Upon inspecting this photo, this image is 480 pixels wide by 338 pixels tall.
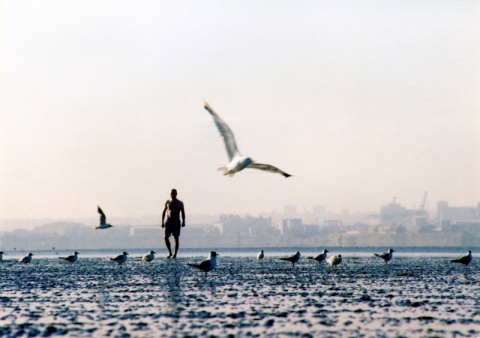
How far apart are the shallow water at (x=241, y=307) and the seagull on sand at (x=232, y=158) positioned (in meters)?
2.74

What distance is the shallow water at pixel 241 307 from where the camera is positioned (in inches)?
449

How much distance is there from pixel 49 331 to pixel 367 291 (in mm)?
8256

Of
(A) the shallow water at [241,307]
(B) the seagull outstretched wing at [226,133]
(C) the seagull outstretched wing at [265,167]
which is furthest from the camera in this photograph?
(B) the seagull outstretched wing at [226,133]

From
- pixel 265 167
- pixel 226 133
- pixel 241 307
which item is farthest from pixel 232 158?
pixel 241 307

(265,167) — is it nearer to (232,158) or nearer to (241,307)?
(232,158)

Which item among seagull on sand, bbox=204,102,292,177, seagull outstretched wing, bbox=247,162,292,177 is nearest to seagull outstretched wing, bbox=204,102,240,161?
seagull on sand, bbox=204,102,292,177

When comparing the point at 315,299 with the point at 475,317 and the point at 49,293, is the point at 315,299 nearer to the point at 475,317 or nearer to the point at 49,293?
the point at 475,317

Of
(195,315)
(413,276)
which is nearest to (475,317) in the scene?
(195,315)

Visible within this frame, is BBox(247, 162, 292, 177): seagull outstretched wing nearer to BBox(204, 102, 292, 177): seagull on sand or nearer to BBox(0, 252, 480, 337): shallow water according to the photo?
BBox(204, 102, 292, 177): seagull on sand

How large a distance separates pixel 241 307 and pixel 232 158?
6231 millimetres

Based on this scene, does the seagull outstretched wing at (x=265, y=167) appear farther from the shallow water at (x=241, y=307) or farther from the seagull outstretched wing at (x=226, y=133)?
the shallow water at (x=241, y=307)

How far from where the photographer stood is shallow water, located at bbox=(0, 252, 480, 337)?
11414 millimetres

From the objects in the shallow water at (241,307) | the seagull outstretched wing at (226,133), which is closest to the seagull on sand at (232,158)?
the seagull outstretched wing at (226,133)

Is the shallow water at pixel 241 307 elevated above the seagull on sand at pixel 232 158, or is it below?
below
